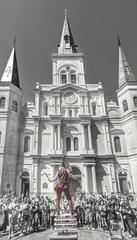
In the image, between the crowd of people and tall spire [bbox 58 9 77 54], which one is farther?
tall spire [bbox 58 9 77 54]

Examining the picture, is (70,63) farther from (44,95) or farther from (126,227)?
(126,227)

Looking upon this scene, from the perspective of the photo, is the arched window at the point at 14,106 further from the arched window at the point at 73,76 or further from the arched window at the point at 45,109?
the arched window at the point at 73,76

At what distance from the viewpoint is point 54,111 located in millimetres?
26688

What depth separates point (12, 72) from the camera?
28562mm

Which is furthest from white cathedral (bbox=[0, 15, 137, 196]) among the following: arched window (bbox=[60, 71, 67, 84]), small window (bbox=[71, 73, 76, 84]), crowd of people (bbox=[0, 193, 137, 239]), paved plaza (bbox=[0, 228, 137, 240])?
paved plaza (bbox=[0, 228, 137, 240])

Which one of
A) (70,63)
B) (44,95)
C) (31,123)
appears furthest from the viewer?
(70,63)

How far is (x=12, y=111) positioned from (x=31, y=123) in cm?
316

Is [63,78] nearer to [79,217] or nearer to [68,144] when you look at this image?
[68,144]

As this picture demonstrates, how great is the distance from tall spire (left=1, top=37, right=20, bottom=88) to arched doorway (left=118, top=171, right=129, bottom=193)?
66.2 ft

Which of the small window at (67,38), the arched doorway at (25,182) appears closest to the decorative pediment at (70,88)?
the arched doorway at (25,182)

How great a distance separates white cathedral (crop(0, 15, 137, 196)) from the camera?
22594 millimetres

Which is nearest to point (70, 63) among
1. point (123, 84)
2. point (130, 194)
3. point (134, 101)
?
point (123, 84)

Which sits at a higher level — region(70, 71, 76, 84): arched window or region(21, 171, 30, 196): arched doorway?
region(70, 71, 76, 84): arched window

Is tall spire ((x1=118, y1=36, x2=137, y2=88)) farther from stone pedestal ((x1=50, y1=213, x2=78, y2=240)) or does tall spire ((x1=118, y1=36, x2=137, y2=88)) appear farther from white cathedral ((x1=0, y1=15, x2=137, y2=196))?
stone pedestal ((x1=50, y1=213, x2=78, y2=240))
